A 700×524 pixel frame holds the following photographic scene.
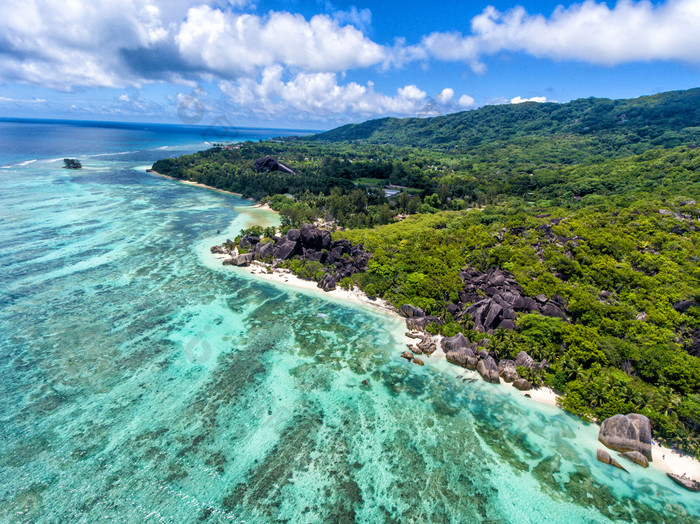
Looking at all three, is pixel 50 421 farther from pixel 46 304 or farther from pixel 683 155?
pixel 683 155

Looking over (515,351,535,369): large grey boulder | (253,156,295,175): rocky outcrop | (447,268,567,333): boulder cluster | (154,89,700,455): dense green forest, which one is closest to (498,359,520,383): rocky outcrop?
(515,351,535,369): large grey boulder

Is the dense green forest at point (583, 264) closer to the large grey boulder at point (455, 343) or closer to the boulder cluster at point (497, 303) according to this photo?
the boulder cluster at point (497, 303)

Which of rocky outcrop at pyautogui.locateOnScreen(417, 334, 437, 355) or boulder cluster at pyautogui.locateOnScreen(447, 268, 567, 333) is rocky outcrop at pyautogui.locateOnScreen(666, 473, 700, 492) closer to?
boulder cluster at pyautogui.locateOnScreen(447, 268, 567, 333)

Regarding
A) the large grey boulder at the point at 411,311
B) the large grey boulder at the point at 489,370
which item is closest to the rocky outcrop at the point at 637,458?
the large grey boulder at the point at 489,370

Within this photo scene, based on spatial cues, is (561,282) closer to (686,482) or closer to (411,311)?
(411,311)

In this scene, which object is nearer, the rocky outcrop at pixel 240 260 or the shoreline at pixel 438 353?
the shoreline at pixel 438 353

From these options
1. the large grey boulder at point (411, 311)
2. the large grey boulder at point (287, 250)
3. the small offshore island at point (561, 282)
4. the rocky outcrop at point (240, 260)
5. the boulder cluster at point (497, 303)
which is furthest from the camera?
the large grey boulder at point (287, 250)
